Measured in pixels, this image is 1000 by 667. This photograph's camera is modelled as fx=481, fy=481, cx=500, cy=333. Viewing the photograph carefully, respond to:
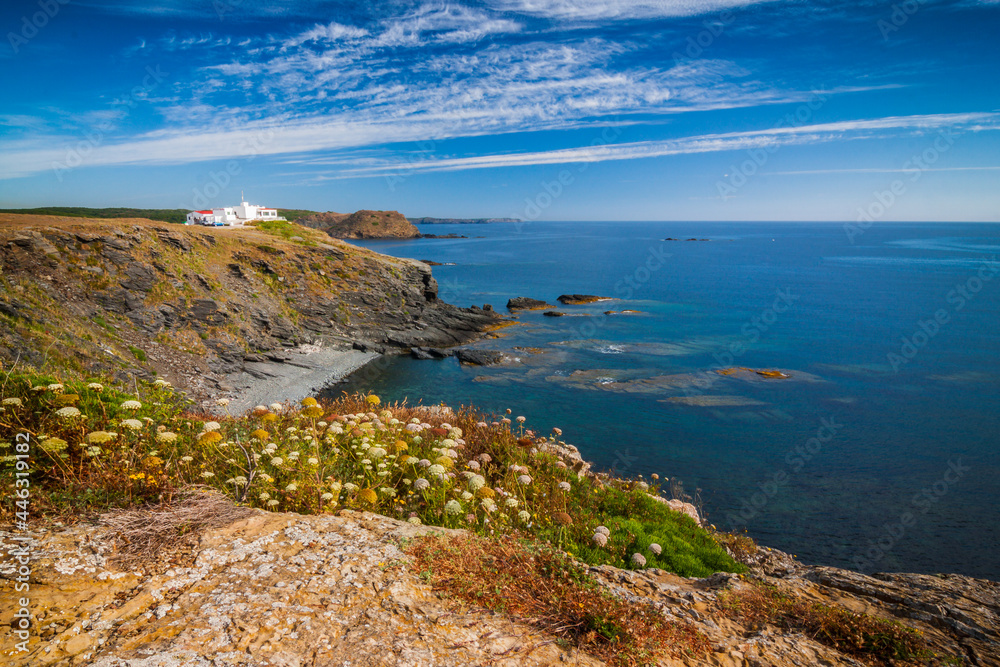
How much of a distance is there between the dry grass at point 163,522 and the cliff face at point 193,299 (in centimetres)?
1761

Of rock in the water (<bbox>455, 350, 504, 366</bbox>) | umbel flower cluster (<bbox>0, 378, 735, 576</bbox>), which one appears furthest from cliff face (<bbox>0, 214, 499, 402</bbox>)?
umbel flower cluster (<bbox>0, 378, 735, 576</bbox>)

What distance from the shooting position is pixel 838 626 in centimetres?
476

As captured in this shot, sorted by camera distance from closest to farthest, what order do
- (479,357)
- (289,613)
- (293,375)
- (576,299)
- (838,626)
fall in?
(289,613) → (838,626) → (293,375) → (479,357) → (576,299)

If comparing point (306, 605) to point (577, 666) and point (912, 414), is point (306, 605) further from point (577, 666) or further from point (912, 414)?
point (912, 414)

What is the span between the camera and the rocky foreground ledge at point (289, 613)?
3180 millimetres

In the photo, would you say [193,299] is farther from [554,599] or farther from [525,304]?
[554,599]

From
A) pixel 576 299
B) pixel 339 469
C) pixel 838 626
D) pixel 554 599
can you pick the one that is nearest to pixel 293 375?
pixel 339 469

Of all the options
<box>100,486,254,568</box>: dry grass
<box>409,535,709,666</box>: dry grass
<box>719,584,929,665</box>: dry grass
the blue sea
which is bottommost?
the blue sea

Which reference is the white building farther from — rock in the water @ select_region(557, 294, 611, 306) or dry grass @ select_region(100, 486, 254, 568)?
dry grass @ select_region(100, 486, 254, 568)

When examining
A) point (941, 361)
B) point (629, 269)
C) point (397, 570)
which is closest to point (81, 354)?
point (397, 570)

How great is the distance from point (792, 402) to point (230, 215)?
266ft

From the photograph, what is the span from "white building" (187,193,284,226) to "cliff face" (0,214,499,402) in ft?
88.6

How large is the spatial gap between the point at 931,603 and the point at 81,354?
3253 cm

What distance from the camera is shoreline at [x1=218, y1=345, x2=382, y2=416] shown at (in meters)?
28.6
